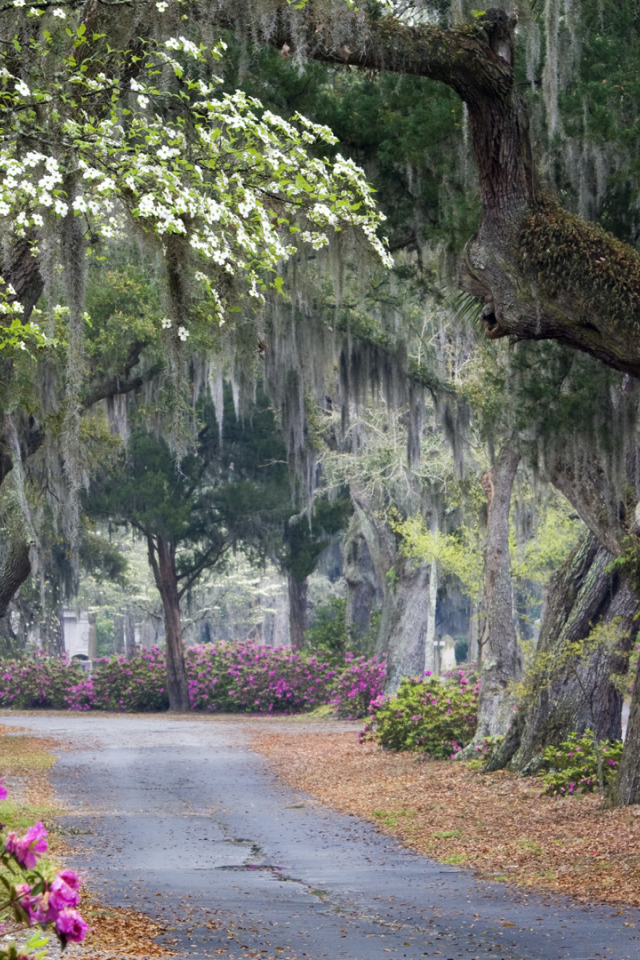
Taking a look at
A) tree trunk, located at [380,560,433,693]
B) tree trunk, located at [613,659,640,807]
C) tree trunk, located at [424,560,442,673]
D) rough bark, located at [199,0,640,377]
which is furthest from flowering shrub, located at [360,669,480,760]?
rough bark, located at [199,0,640,377]

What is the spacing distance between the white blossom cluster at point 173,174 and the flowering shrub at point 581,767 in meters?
5.89

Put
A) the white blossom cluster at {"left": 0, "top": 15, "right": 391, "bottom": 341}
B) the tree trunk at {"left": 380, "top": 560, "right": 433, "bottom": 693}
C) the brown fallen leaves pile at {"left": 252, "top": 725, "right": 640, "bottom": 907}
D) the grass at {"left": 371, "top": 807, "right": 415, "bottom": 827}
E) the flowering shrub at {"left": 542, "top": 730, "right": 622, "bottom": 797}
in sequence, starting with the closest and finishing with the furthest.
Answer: the white blossom cluster at {"left": 0, "top": 15, "right": 391, "bottom": 341} → the brown fallen leaves pile at {"left": 252, "top": 725, "right": 640, "bottom": 907} → the grass at {"left": 371, "top": 807, "right": 415, "bottom": 827} → the flowering shrub at {"left": 542, "top": 730, "right": 622, "bottom": 797} → the tree trunk at {"left": 380, "top": 560, "right": 433, "bottom": 693}

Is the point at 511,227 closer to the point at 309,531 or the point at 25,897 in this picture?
the point at 25,897

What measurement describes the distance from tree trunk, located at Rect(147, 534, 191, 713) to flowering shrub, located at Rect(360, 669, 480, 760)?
1222 cm

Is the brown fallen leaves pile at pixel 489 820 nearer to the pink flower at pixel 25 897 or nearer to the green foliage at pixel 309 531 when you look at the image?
the pink flower at pixel 25 897

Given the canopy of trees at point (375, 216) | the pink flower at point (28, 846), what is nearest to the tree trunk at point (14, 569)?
the canopy of trees at point (375, 216)

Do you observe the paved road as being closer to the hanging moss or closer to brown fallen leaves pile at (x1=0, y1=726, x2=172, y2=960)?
brown fallen leaves pile at (x1=0, y1=726, x2=172, y2=960)

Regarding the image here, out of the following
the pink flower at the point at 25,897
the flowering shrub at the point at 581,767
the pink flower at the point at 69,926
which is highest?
the pink flower at the point at 25,897

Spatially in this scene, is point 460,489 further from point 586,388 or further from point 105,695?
point 105,695

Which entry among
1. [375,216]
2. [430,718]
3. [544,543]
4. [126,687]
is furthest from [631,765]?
[126,687]

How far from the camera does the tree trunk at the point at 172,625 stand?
102ft

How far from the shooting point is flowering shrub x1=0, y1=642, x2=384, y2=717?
1196 inches

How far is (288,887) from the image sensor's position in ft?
26.2

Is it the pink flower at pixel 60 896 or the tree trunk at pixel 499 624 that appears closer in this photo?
the pink flower at pixel 60 896
